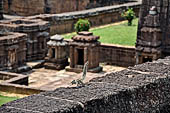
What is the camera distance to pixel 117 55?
59.0 feet

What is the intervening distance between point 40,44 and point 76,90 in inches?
Result: 559

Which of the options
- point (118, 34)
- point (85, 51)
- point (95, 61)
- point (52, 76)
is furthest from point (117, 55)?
point (52, 76)

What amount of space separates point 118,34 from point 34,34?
184 inches

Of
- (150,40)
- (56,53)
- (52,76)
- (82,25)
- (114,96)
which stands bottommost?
(52,76)

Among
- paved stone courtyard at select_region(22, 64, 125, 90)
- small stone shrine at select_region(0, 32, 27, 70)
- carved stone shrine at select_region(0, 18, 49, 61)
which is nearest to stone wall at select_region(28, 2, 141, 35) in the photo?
carved stone shrine at select_region(0, 18, 49, 61)

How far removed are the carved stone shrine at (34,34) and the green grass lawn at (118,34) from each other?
239 centimetres

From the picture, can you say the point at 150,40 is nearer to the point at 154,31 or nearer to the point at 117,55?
the point at 154,31

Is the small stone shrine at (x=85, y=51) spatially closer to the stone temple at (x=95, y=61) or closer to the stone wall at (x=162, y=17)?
the stone temple at (x=95, y=61)

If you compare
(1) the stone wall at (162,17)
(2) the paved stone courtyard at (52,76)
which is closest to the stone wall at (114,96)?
(2) the paved stone courtyard at (52,76)

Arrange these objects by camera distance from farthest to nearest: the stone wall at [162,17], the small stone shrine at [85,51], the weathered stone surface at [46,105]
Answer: the small stone shrine at [85,51], the stone wall at [162,17], the weathered stone surface at [46,105]

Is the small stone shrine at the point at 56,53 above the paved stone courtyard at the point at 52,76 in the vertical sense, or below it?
above

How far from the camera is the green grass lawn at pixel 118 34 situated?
62.7 feet

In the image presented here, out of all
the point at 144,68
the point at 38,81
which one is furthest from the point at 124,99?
the point at 38,81

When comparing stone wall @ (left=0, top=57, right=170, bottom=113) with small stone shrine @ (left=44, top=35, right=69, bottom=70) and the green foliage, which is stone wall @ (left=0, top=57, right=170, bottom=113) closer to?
small stone shrine @ (left=44, top=35, right=69, bottom=70)
